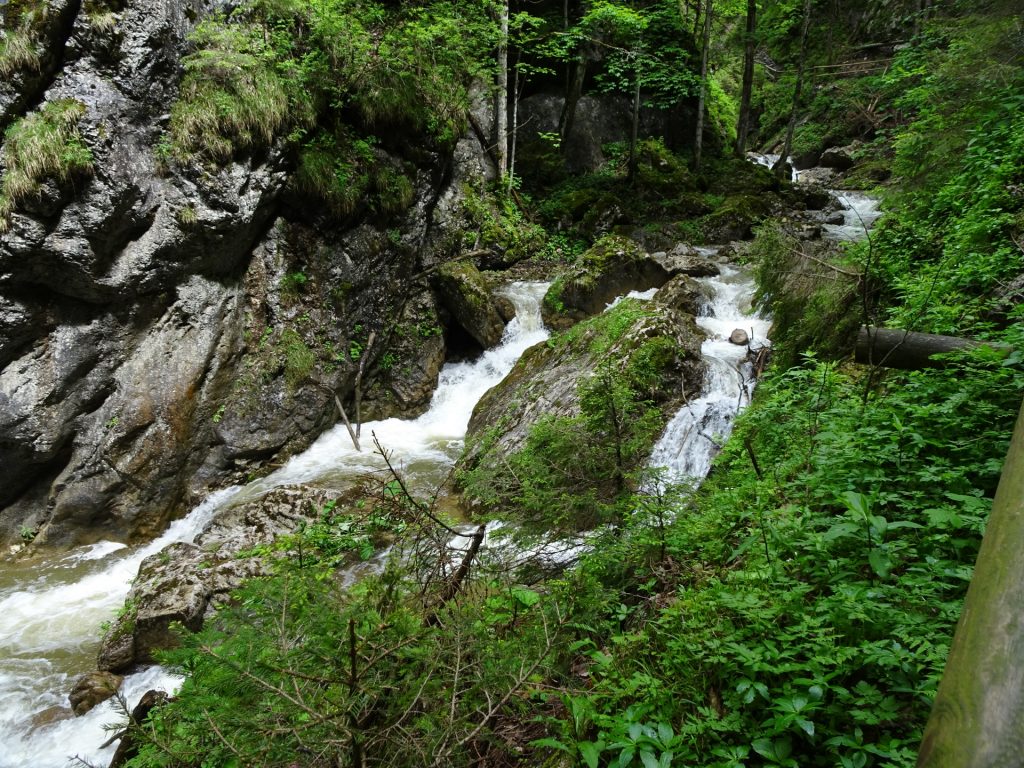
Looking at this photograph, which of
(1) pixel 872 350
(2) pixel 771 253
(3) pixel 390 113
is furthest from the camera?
(3) pixel 390 113

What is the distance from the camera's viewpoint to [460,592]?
2975mm

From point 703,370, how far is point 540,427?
13.2 ft

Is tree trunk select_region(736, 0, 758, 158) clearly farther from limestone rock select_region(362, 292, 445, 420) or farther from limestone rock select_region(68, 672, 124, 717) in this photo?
limestone rock select_region(68, 672, 124, 717)

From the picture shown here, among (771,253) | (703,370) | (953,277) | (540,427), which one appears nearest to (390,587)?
(540,427)

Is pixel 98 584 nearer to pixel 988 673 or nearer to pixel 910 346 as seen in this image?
pixel 988 673

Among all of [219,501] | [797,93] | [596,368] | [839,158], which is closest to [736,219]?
[797,93]

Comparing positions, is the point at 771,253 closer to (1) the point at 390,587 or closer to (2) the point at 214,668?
(1) the point at 390,587

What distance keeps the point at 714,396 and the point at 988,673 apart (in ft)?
22.2

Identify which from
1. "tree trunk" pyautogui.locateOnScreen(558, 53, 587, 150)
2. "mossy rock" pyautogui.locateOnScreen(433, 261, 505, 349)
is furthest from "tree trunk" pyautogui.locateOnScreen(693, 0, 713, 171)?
"mossy rock" pyautogui.locateOnScreen(433, 261, 505, 349)

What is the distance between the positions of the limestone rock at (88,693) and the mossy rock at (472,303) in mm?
8400

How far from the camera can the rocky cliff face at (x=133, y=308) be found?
7414 millimetres

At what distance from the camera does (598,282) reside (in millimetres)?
11492

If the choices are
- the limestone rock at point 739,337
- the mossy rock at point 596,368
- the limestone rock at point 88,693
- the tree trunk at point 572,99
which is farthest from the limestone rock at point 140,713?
the tree trunk at point 572,99

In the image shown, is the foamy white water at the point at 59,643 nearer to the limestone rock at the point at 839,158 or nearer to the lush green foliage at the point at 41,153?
the lush green foliage at the point at 41,153
